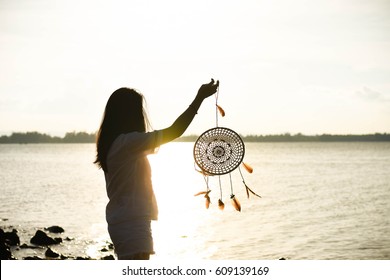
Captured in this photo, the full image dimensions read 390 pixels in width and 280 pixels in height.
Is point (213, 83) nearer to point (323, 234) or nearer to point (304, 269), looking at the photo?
point (304, 269)

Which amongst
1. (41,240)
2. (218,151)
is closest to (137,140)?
(218,151)

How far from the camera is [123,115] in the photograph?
339 centimetres

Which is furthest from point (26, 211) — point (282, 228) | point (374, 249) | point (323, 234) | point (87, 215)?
point (374, 249)

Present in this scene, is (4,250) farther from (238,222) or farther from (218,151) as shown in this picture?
(218,151)

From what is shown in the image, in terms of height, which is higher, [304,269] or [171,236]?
[304,269]

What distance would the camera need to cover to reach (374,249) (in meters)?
16.7

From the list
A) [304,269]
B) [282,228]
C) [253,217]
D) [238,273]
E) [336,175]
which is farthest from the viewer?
[336,175]

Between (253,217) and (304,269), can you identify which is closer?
(304,269)

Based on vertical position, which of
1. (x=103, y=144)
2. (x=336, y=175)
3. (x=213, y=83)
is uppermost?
(x=213, y=83)

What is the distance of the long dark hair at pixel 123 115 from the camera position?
11.1 feet

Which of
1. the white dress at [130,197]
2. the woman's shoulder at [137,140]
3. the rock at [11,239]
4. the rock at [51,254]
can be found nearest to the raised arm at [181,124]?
the woman's shoulder at [137,140]

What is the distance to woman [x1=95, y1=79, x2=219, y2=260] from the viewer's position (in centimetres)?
335

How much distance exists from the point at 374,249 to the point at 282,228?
3807mm

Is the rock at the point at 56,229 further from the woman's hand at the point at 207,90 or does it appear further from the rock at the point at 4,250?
the woman's hand at the point at 207,90
